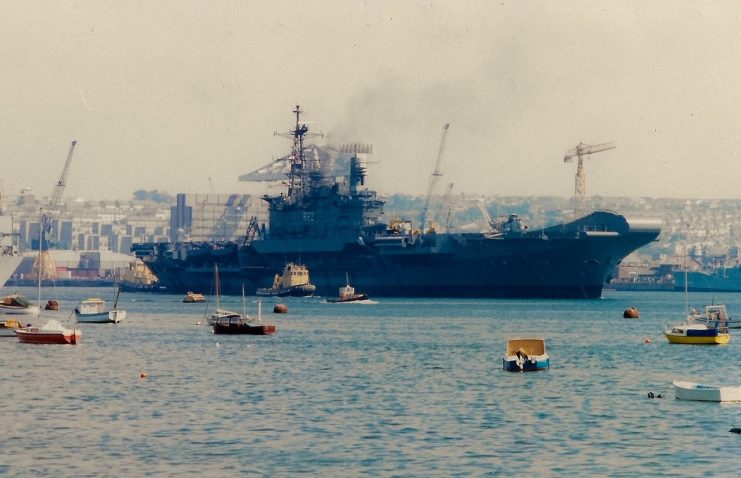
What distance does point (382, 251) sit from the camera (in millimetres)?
136250

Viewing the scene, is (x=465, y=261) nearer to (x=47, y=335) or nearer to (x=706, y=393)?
(x=47, y=335)

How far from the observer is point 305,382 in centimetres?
4912

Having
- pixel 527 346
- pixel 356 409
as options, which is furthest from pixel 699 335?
pixel 356 409

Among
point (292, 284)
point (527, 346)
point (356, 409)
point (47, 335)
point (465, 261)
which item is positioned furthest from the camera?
point (292, 284)

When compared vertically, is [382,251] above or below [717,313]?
above

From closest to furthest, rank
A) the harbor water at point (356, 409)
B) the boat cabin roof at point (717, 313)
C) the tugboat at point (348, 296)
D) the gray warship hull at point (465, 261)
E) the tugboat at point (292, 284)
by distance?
the harbor water at point (356, 409) → the boat cabin roof at point (717, 313) → the gray warship hull at point (465, 261) → the tugboat at point (348, 296) → the tugboat at point (292, 284)

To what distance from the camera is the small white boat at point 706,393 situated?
137 ft

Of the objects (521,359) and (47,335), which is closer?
(521,359)

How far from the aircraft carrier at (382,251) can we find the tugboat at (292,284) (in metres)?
2.53

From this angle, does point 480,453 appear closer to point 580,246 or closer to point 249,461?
point 249,461

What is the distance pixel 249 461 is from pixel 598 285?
10734cm

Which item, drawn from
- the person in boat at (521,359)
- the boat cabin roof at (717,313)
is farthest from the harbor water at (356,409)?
the boat cabin roof at (717,313)

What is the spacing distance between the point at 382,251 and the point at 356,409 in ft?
312

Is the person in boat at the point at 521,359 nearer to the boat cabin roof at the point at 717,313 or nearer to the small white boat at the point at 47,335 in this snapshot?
the small white boat at the point at 47,335
